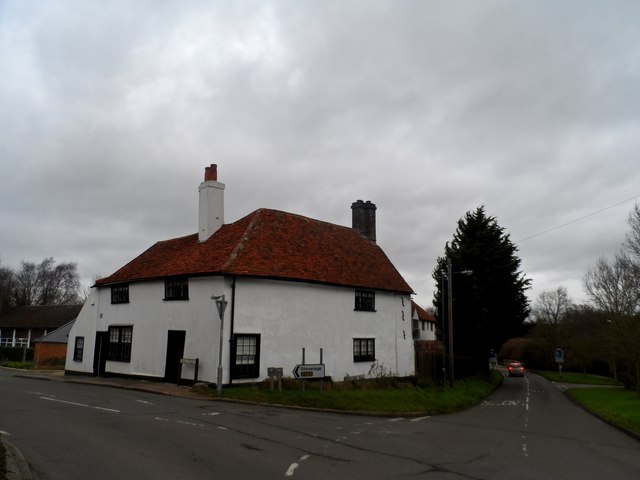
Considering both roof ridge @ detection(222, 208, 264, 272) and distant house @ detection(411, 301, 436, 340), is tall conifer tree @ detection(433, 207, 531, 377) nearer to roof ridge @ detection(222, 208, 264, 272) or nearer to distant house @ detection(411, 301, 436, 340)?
roof ridge @ detection(222, 208, 264, 272)

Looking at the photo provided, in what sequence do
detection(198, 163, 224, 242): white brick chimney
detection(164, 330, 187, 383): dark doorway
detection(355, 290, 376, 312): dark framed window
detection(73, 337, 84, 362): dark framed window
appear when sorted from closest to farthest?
detection(164, 330, 187, 383): dark doorway < detection(198, 163, 224, 242): white brick chimney < detection(355, 290, 376, 312): dark framed window < detection(73, 337, 84, 362): dark framed window

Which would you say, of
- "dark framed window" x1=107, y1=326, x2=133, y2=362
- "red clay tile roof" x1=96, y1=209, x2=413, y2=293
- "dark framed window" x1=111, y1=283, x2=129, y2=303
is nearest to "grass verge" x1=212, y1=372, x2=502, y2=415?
"red clay tile roof" x1=96, y1=209, x2=413, y2=293

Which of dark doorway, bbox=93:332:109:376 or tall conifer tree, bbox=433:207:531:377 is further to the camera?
tall conifer tree, bbox=433:207:531:377

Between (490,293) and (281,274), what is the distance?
21.3 meters

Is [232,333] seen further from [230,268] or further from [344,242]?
[344,242]

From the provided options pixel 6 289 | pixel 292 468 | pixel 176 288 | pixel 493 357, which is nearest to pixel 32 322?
pixel 6 289

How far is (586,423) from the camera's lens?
19.0 meters

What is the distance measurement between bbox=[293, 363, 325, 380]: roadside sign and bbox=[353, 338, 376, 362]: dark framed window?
7.65 meters

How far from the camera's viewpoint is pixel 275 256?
77.5 feet

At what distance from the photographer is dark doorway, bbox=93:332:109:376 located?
26156 mm

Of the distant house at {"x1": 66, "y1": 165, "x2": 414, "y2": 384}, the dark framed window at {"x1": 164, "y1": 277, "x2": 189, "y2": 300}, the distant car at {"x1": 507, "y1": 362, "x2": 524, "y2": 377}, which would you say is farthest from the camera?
the distant car at {"x1": 507, "y1": 362, "x2": 524, "y2": 377}

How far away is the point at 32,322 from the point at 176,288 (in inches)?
2041

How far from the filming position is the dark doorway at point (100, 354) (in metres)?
26.2

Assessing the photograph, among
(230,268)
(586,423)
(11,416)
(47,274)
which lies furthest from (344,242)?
(47,274)
